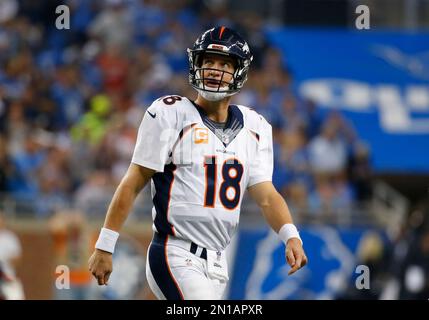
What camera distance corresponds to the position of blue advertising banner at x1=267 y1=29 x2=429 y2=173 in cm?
1566

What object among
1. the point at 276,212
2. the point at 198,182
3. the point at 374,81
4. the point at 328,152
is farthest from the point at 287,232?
the point at 374,81

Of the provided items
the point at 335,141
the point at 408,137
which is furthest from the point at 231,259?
the point at 408,137

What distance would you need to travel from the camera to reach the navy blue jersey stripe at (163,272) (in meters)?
6.26

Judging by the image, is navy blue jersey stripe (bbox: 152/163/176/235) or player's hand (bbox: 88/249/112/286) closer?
player's hand (bbox: 88/249/112/286)

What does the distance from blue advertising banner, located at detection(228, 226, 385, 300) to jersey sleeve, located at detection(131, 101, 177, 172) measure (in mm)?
7224

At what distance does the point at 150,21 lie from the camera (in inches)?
684

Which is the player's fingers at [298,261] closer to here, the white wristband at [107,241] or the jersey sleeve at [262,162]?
the jersey sleeve at [262,162]

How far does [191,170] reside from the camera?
643 centimetres

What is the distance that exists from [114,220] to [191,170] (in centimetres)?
54

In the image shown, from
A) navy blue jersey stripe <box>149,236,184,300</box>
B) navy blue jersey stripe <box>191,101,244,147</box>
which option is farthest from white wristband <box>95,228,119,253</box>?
navy blue jersey stripe <box>191,101,244,147</box>

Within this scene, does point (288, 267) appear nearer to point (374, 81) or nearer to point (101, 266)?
point (374, 81)

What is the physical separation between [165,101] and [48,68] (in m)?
9.93

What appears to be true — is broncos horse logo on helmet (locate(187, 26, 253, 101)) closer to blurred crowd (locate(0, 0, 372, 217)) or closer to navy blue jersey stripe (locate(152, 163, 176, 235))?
navy blue jersey stripe (locate(152, 163, 176, 235))
